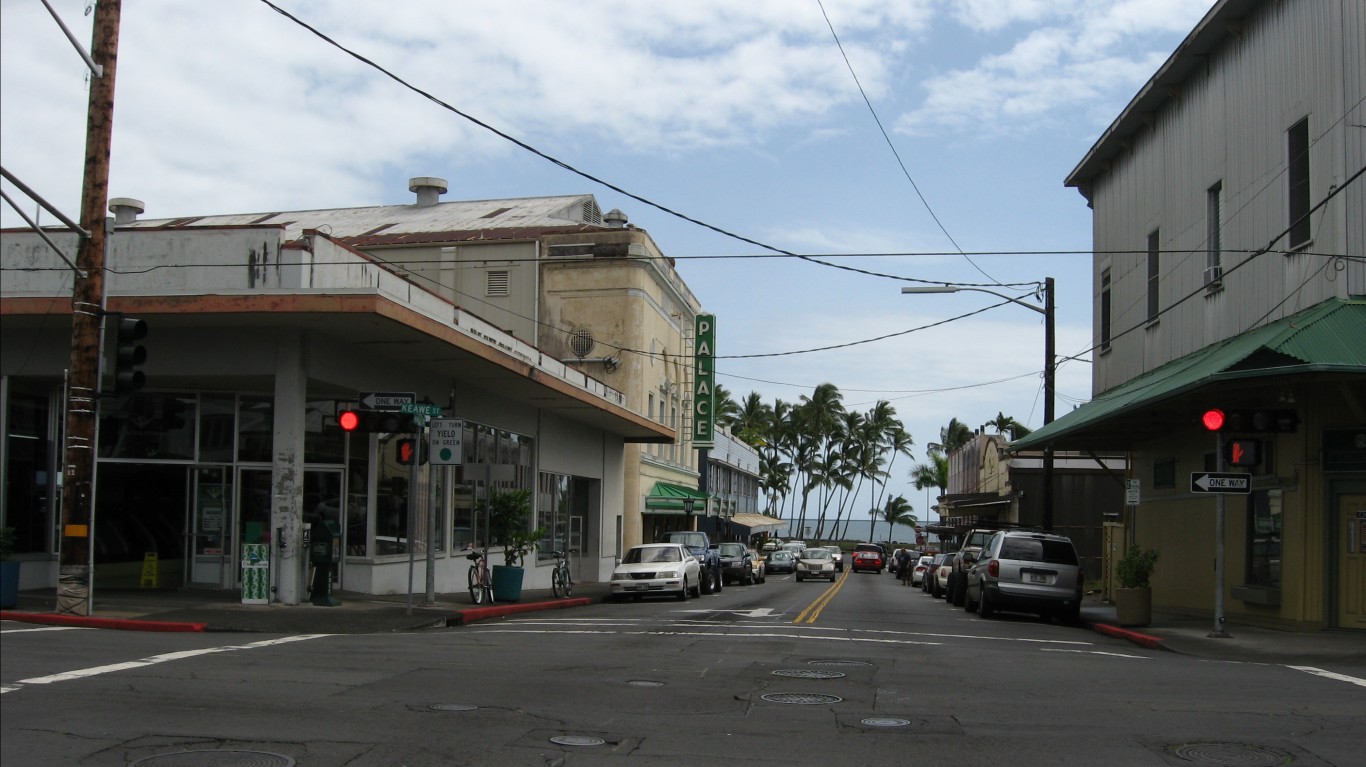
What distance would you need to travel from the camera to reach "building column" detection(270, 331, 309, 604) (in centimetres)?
1959

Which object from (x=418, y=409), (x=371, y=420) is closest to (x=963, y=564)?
(x=418, y=409)

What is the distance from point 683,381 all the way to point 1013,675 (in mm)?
40124

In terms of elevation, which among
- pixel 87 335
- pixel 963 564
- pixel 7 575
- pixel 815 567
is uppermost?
pixel 87 335

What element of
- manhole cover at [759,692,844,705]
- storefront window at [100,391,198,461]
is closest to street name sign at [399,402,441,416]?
storefront window at [100,391,198,461]

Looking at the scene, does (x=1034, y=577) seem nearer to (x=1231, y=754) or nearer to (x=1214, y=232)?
(x=1214, y=232)

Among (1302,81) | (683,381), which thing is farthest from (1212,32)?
(683,381)

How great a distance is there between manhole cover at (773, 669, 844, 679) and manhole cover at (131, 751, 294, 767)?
5927 mm

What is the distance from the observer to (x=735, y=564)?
1644 inches

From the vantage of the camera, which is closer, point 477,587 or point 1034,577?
point 1034,577

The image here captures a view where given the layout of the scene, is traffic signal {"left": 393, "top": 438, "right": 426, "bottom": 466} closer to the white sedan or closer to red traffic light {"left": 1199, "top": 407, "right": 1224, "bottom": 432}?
the white sedan

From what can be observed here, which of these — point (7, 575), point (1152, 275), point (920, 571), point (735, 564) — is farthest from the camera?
point (920, 571)

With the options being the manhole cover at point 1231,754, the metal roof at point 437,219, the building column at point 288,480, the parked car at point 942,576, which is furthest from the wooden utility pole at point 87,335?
the metal roof at point 437,219

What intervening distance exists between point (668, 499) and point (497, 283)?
423 inches

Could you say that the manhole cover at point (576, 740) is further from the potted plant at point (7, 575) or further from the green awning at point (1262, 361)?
the green awning at point (1262, 361)
